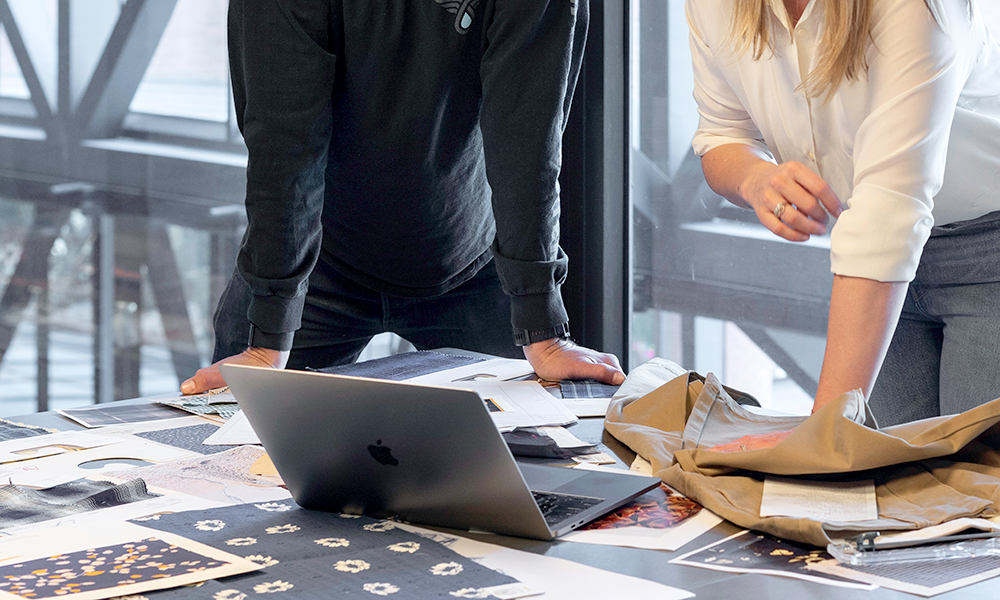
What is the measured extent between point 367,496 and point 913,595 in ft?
1.29

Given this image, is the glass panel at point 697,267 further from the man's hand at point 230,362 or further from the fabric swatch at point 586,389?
the man's hand at point 230,362

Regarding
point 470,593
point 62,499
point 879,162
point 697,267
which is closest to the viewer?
point 470,593

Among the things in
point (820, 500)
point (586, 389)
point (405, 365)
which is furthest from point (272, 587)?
point (405, 365)

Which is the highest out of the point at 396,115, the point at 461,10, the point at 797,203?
the point at 461,10

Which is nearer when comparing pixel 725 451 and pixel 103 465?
pixel 725 451

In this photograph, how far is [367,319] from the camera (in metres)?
1.60

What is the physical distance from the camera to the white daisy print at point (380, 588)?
0.60 metres

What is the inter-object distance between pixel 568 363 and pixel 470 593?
741 millimetres

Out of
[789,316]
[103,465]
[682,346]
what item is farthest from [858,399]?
[682,346]

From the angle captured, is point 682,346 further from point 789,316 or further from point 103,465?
point 103,465

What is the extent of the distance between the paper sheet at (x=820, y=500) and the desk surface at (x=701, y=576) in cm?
4

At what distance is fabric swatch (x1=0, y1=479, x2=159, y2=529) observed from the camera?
0.77 metres

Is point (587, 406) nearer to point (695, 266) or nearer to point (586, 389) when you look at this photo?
point (586, 389)

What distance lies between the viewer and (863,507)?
2.33 ft
